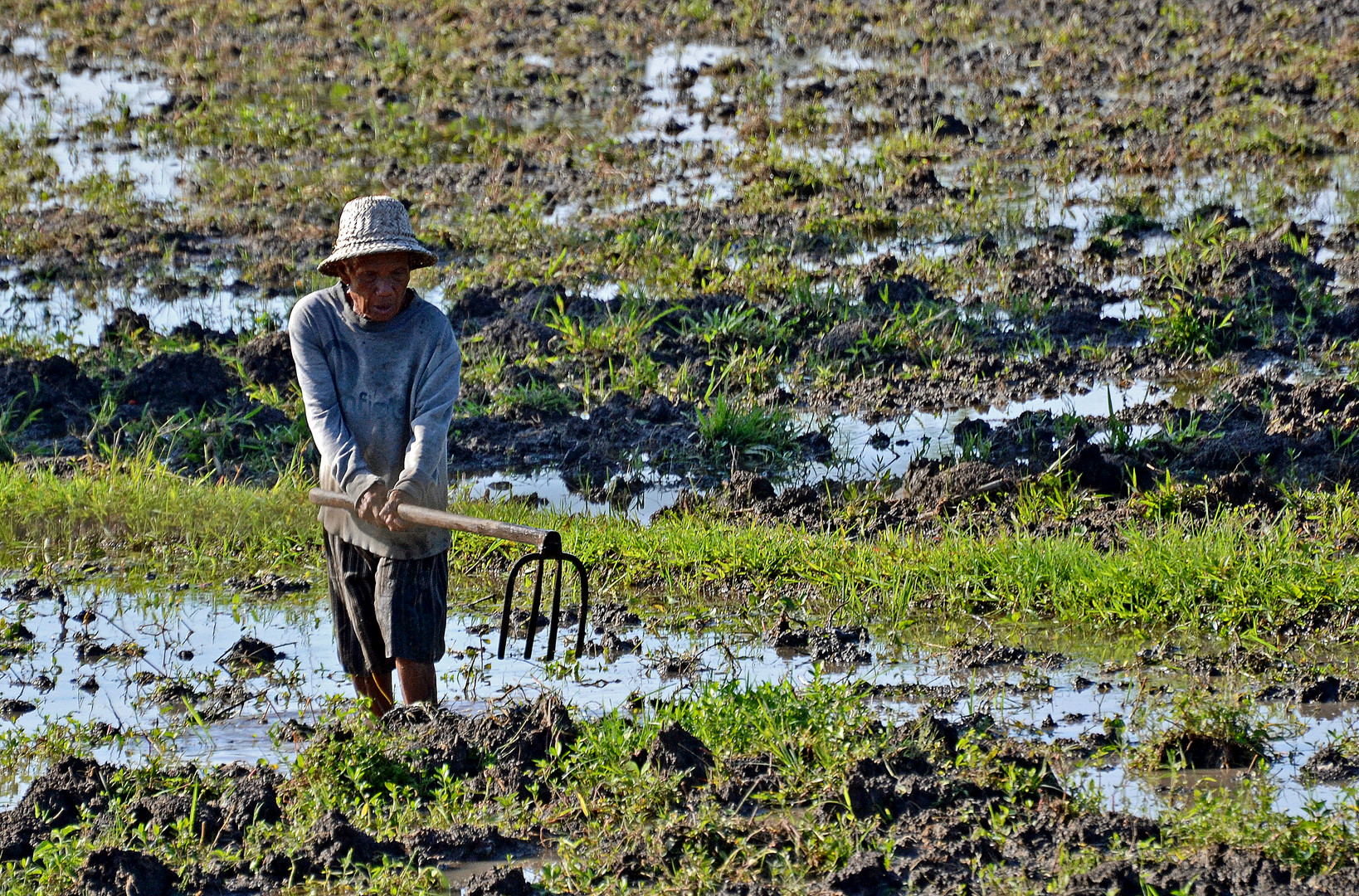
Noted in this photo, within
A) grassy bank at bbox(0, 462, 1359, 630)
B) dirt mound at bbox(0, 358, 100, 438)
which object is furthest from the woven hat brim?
dirt mound at bbox(0, 358, 100, 438)

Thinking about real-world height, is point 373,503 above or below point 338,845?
above

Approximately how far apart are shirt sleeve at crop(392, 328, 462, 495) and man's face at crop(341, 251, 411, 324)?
168 millimetres

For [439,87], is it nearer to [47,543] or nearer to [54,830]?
[47,543]

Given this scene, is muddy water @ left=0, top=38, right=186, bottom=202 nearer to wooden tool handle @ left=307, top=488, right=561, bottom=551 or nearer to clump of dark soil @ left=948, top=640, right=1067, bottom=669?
wooden tool handle @ left=307, top=488, right=561, bottom=551

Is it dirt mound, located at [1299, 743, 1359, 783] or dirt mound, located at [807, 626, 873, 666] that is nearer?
dirt mound, located at [1299, 743, 1359, 783]

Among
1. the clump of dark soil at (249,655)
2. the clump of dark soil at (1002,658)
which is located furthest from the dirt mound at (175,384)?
the clump of dark soil at (1002,658)

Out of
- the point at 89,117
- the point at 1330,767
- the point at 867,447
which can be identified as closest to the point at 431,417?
the point at 1330,767

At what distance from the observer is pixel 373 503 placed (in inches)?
162

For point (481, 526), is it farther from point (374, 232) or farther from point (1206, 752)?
point (1206, 752)

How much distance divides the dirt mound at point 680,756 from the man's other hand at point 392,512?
84 centimetres

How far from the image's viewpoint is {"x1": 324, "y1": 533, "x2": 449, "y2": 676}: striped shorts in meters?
4.30

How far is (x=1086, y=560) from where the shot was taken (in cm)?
530

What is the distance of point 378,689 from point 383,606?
0.39 m

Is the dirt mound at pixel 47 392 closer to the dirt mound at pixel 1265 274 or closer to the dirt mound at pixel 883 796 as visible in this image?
the dirt mound at pixel 883 796
